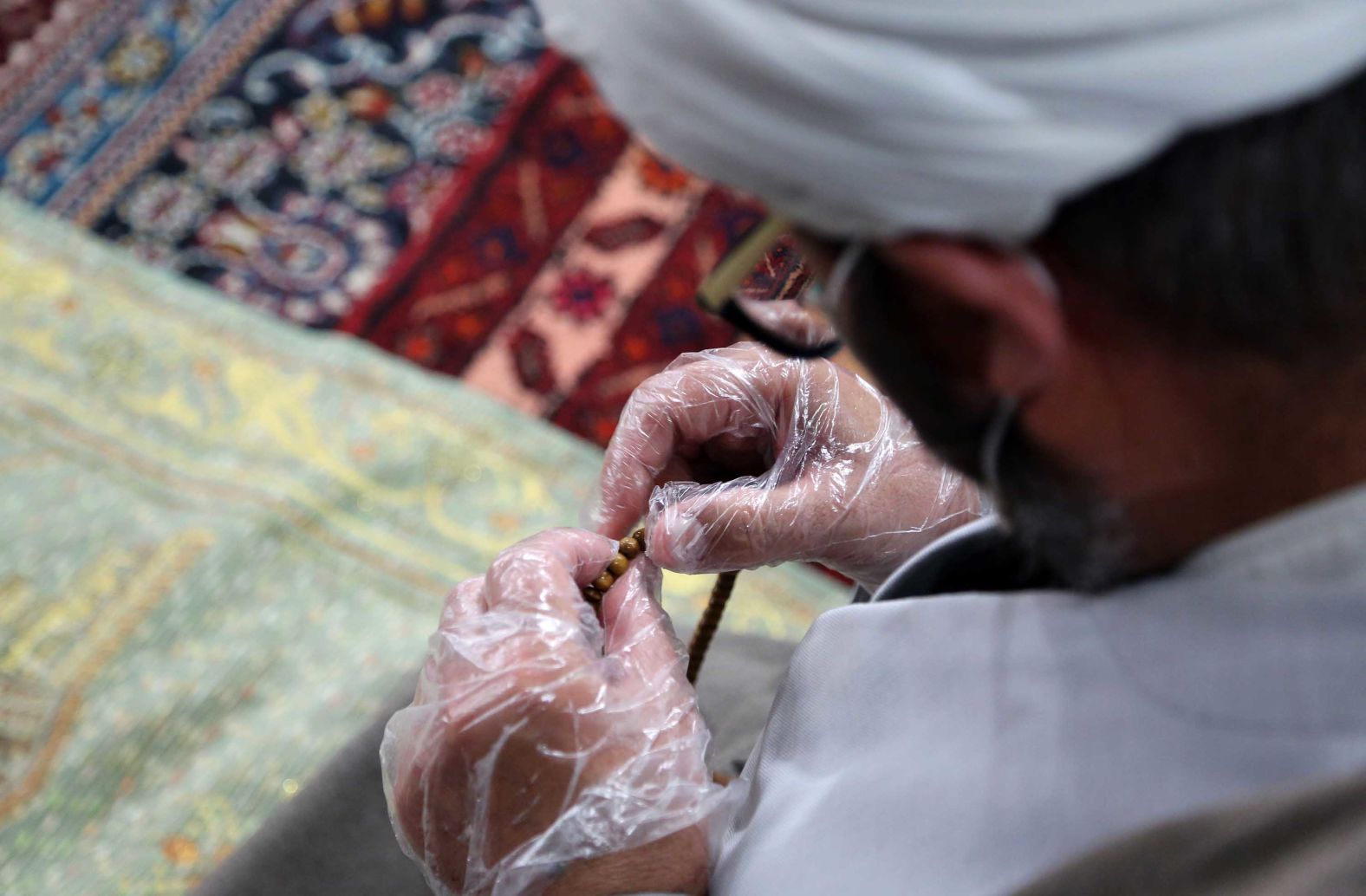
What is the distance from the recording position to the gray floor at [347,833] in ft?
2.63

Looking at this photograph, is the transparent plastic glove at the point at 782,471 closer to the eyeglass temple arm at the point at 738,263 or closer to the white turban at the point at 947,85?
the eyeglass temple arm at the point at 738,263

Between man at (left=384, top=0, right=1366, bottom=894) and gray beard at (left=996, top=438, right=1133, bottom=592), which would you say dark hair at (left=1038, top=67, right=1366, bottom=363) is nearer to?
man at (left=384, top=0, right=1366, bottom=894)

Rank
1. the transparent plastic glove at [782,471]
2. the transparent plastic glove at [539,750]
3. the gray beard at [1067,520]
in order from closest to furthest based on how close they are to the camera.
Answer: the gray beard at [1067,520] → the transparent plastic glove at [539,750] → the transparent plastic glove at [782,471]

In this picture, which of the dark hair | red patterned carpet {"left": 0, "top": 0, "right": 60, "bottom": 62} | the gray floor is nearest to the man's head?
the dark hair

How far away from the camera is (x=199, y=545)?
1.42 meters

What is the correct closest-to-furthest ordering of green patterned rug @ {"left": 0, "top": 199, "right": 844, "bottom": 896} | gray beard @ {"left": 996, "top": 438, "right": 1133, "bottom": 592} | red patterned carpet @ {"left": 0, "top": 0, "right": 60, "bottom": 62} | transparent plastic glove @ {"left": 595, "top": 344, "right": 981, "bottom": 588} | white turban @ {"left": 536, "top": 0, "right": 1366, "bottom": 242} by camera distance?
white turban @ {"left": 536, "top": 0, "right": 1366, "bottom": 242}
gray beard @ {"left": 996, "top": 438, "right": 1133, "bottom": 592}
transparent plastic glove @ {"left": 595, "top": 344, "right": 981, "bottom": 588}
green patterned rug @ {"left": 0, "top": 199, "right": 844, "bottom": 896}
red patterned carpet @ {"left": 0, "top": 0, "right": 60, "bottom": 62}

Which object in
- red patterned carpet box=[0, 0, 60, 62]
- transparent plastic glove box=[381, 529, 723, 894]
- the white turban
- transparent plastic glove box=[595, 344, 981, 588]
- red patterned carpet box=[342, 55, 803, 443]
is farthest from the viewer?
red patterned carpet box=[0, 0, 60, 62]

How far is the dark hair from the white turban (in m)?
0.01

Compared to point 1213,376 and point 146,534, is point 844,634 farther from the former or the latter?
point 146,534

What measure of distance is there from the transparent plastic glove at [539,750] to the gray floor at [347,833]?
123 millimetres

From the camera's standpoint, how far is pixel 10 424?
4.93 feet

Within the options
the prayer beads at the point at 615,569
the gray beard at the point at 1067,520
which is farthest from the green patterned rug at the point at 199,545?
the gray beard at the point at 1067,520

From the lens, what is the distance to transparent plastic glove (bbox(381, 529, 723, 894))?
67cm

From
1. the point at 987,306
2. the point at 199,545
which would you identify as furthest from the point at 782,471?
the point at 199,545
